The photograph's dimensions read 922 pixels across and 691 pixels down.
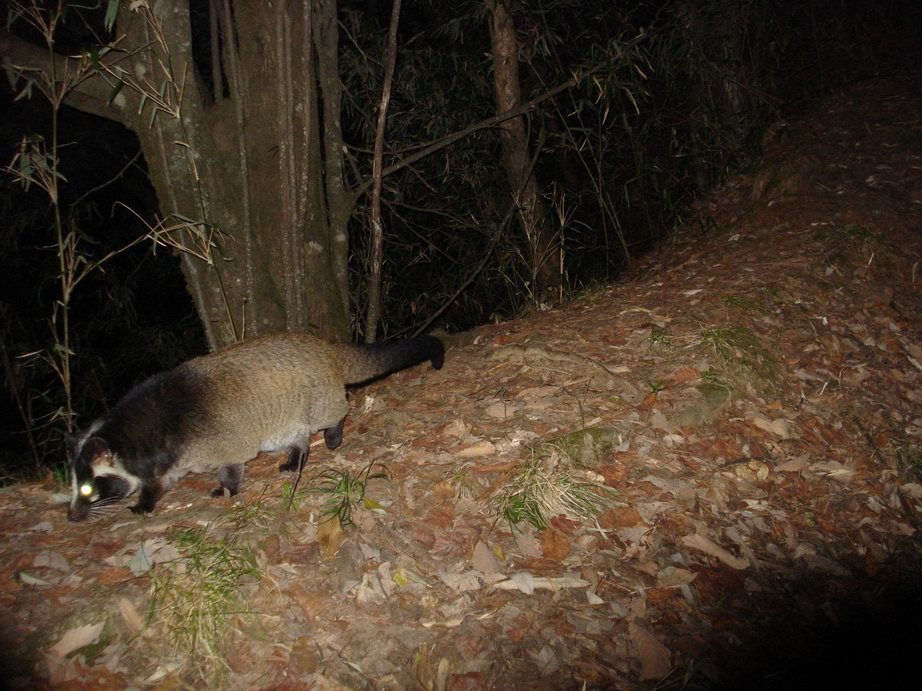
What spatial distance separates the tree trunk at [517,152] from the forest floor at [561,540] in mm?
2754

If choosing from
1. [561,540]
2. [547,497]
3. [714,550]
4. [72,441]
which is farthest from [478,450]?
[72,441]

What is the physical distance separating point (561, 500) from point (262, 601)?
1536mm

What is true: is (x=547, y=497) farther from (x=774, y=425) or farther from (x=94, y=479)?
(x=94, y=479)

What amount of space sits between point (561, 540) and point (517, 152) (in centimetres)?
603

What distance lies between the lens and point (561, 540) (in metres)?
3.16

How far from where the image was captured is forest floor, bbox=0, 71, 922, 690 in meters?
2.68

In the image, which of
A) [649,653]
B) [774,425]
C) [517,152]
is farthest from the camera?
[517,152]

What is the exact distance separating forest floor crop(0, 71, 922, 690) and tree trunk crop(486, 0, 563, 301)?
2754 mm

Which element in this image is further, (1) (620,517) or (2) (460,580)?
(1) (620,517)

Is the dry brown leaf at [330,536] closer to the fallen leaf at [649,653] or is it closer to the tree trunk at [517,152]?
the fallen leaf at [649,653]

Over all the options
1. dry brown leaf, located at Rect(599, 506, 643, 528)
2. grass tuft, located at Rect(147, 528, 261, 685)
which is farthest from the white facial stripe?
dry brown leaf, located at Rect(599, 506, 643, 528)

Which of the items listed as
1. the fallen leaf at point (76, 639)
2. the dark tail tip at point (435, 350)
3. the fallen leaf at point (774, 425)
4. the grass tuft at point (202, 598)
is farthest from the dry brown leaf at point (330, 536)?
the fallen leaf at point (774, 425)

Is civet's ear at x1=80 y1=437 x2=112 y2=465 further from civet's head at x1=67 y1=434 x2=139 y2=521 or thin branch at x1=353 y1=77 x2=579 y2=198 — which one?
thin branch at x1=353 y1=77 x2=579 y2=198

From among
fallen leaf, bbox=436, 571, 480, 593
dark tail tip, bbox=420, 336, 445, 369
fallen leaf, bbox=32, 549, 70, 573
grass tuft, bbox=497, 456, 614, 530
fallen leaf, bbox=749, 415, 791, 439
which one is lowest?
fallen leaf, bbox=749, 415, 791, 439
